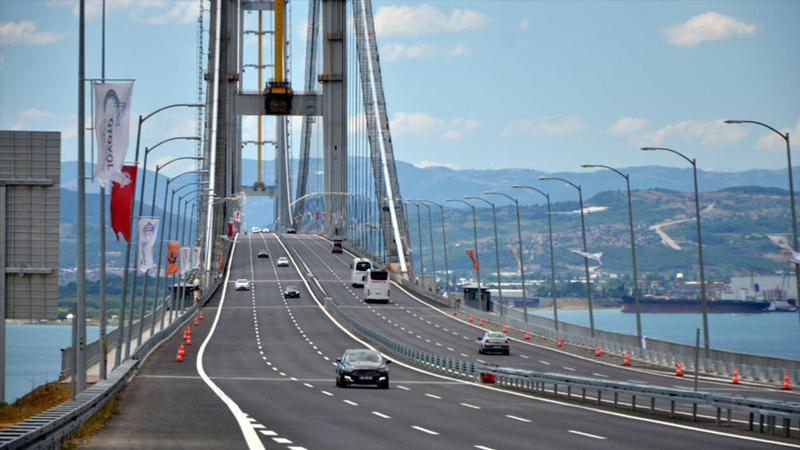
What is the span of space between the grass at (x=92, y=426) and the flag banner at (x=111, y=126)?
16.9 feet

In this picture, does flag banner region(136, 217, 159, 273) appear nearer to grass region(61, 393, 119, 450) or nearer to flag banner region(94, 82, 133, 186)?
grass region(61, 393, 119, 450)

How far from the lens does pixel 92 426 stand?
91.1 ft

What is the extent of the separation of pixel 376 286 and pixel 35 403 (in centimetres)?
7367

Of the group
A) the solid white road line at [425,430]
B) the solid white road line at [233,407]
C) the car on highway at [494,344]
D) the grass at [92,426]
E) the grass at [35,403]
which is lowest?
the grass at [35,403]

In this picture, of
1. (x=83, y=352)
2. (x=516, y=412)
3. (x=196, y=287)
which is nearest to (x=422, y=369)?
(x=516, y=412)

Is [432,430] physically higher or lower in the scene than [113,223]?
lower

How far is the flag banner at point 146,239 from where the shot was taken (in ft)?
167

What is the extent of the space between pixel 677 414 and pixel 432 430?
889cm

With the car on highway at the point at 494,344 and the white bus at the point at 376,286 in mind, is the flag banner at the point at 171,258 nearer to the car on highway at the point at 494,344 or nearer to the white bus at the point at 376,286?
the car on highway at the point at 494,344

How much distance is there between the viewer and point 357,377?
49.0 meters

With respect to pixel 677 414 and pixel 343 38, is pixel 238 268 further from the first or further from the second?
pixel 677 414

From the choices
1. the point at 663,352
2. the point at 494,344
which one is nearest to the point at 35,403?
the point at 494,344

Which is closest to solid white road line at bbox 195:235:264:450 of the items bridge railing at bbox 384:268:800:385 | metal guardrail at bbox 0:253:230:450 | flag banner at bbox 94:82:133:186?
metal guardrail at bbox 0:253:230:450

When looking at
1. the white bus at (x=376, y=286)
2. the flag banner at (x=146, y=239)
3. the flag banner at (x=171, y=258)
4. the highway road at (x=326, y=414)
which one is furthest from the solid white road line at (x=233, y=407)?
the white bus at (x=376, y=286)
